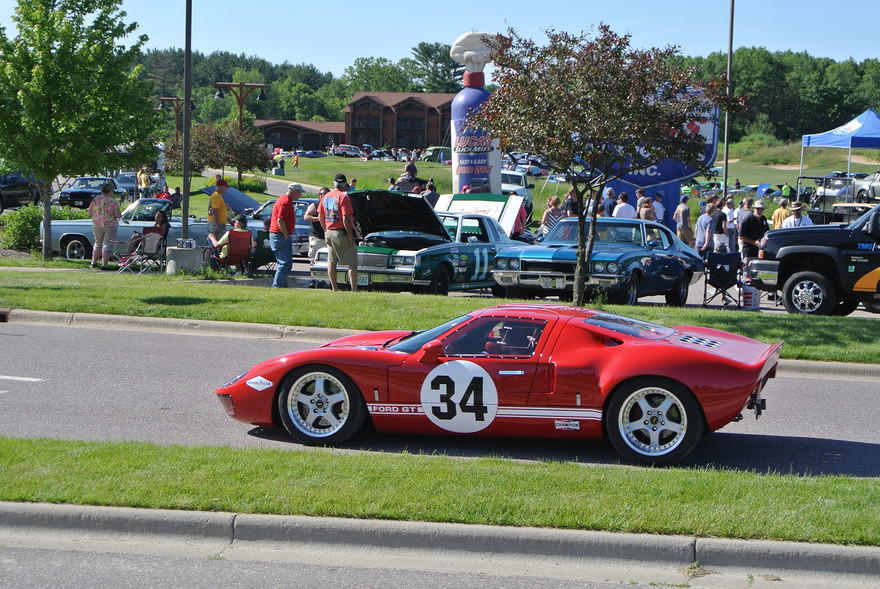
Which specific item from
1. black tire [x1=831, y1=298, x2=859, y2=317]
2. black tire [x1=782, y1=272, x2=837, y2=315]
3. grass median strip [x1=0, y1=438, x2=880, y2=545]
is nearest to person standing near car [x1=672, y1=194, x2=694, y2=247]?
black tire [x1=831, y1=298, x2=859, y2=317]

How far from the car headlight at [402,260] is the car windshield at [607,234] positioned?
243 centimetres

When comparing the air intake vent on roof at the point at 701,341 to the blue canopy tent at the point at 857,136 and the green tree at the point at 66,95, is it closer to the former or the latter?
the green tree at the point at 66,95

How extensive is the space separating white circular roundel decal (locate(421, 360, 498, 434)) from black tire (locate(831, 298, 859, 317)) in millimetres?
10408

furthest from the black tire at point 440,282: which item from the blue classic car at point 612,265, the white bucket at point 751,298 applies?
the white bucket at point 751,298

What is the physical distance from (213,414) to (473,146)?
22962mm

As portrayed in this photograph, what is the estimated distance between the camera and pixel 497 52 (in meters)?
13.8

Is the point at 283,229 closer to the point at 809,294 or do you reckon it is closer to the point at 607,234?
the point at 607,234

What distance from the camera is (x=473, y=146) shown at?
103 ft

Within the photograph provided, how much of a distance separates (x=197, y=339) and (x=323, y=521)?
803 cm

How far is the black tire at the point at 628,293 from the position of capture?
1659cm

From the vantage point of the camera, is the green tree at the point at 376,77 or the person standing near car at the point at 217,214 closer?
the person standing near car at the point at 217,214

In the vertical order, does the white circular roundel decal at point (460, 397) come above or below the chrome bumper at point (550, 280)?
below

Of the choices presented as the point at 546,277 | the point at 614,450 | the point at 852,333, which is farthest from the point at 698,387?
the point at 546,277

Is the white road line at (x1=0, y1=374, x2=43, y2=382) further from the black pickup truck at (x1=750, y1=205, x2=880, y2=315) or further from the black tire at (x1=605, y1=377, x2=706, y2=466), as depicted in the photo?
the black pickup truck at (x1=750, y1=205, x2=880, y2=315)
